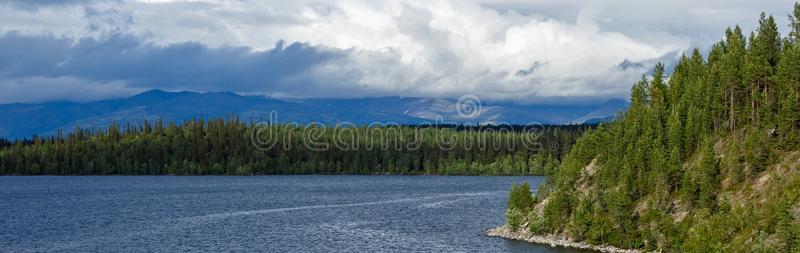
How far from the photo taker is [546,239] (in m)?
96.1

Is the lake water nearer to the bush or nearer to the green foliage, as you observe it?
the bush

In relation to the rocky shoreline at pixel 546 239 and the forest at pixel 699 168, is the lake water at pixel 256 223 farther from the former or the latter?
the forest at pixel 699 168

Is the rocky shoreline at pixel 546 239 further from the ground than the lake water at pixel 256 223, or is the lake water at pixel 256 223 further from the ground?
the lake water at pixel 256 223

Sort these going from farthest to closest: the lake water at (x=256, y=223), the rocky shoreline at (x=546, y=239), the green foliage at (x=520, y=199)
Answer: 1. the green foliage at (x=520, y=199)
2. the lake water at (x=256, y=223)
3. the rocky shoreline at (x=546, y=239)

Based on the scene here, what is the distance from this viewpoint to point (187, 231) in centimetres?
11706

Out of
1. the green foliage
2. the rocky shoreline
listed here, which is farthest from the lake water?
the green foliage

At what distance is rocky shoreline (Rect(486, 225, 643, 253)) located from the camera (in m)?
87.7

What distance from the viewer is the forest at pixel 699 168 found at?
73.8 metres

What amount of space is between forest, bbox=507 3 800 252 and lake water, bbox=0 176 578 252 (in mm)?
7428

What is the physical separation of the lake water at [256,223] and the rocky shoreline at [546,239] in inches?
74.1

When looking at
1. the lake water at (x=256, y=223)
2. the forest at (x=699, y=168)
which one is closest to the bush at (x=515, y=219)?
the forest at (x=699, y=168)

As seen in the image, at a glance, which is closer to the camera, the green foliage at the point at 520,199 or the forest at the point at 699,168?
the forest at the point at 699,168

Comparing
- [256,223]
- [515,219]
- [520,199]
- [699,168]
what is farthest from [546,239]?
[256,223]

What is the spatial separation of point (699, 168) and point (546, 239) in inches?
818
